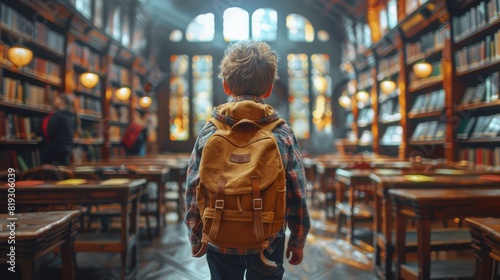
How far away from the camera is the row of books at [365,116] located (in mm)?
8316

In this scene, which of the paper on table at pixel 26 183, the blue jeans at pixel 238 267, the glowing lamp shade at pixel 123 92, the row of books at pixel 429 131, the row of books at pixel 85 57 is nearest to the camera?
the blue jeans at pixel 238 267

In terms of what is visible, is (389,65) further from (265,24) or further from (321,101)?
(265,24)

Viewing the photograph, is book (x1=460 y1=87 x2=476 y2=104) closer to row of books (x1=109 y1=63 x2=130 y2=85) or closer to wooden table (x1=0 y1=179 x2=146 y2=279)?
wooden table (x1=0 y1=179 x2=146 y2=279)

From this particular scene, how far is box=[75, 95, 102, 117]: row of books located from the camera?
20.2 ft

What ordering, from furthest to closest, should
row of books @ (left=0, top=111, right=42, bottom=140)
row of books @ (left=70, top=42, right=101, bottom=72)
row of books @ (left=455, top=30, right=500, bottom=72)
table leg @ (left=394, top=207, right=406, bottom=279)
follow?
row of books @ (left=70, top=42, right=101, bottom=72)
row of books @ (left=0, top=111, right=42, bottom=140)
row of books @ (left=455, top=30, right=500, bottom=72)
table leg @ (left=394, top=207, right=406, bottom=279)

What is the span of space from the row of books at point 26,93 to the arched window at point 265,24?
663cm

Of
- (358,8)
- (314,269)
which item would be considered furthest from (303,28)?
(314,269)

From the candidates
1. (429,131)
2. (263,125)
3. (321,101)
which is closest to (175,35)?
(321,101)

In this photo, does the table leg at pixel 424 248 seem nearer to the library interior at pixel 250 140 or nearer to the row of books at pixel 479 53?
the library interior at pixel 250 140

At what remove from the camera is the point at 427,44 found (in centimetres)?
574

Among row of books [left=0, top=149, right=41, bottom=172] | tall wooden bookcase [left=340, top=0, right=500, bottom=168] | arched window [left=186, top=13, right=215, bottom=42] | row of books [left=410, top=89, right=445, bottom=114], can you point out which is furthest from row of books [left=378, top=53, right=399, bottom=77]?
row of books [left=0, top=149, right=41, bottom=172]

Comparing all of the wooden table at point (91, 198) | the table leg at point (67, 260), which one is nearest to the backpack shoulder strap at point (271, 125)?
the table leg at point (67, 260)

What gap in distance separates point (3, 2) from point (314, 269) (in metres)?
4.50

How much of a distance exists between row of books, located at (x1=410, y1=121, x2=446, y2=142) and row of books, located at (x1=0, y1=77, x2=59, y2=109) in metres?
5.62
